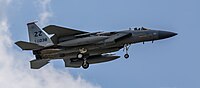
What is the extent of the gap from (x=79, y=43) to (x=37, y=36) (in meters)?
4.99

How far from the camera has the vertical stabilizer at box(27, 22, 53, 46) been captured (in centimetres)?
5569

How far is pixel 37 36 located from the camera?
5600cm

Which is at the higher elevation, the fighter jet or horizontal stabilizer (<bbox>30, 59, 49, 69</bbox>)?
the fighter jet

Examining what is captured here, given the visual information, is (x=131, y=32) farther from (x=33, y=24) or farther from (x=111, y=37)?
(x=33, y=24)

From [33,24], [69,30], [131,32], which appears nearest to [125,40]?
[131,32]

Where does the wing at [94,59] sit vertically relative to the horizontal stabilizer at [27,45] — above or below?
below

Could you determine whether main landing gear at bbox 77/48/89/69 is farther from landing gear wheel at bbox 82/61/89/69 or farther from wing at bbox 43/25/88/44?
wing at bbox 43/25/88/44

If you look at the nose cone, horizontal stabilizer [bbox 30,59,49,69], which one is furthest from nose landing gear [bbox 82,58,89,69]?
the nose cone

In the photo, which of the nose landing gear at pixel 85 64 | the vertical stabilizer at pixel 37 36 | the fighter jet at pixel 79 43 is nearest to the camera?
the fighter jet at pixel 79 43

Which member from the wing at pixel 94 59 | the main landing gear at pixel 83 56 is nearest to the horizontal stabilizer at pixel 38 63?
the wing at pixel 94 59

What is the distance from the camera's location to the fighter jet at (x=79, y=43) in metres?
52.1

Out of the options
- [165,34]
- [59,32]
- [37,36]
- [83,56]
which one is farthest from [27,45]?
[165,34]

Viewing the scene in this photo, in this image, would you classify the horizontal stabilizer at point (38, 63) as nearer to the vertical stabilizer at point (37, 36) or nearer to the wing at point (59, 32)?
the vertical stabilizer at point (37, 36)

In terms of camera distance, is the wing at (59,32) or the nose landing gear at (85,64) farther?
the nose landing gear at (85,64)
